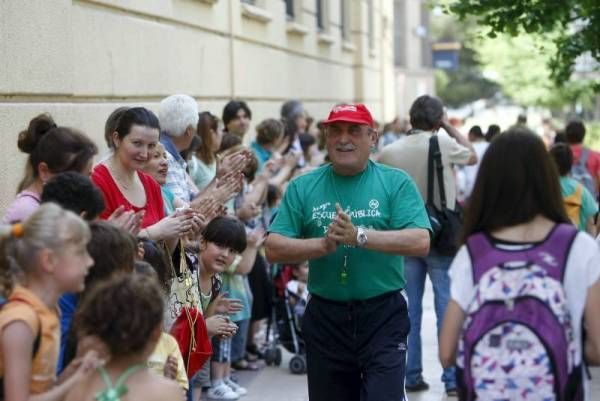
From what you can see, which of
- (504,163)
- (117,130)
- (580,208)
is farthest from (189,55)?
(504,163)

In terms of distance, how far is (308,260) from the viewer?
19.1 ft

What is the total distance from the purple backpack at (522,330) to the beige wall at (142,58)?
3.46m

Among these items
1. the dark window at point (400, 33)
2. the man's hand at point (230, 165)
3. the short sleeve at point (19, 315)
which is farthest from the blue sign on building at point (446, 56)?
the short sleeve at point (19, 315)

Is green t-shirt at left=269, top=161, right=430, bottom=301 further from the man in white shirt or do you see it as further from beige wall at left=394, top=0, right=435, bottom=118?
beige wall at left=394, top=0, right=435, bottom=118

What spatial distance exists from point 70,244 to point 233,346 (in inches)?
225

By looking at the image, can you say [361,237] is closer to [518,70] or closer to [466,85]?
[518,70]

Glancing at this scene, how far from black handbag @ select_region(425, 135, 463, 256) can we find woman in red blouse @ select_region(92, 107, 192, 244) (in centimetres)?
298

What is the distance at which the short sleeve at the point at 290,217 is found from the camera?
19.3 ft

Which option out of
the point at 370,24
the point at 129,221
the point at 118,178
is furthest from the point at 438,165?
the point at 370,24

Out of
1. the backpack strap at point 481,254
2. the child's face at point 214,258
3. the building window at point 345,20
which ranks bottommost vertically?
the child's face at point 214,258

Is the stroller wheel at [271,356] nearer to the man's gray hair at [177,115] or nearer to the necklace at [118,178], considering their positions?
the man's gray hair at [177,115]

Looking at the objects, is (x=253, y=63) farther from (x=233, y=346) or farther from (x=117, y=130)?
(x=117, y=130)

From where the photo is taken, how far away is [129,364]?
3.93 m

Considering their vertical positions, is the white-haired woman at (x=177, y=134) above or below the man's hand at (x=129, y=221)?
above
